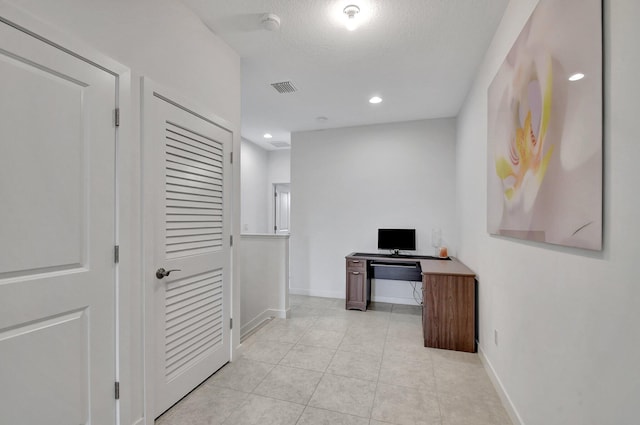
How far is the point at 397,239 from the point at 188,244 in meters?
3.20

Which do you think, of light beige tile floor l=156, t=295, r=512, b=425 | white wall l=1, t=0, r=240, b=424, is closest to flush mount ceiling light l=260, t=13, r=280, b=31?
white wall l=1, t=0, r=240, b=424

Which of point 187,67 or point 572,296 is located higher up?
point 187,67

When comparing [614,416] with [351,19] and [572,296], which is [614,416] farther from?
[351,19]

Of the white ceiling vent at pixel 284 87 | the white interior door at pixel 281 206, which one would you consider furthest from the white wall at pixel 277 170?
the white ceiling vent at pixel 284 87

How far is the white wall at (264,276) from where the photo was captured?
3877 millimetres

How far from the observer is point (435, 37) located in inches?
97.3

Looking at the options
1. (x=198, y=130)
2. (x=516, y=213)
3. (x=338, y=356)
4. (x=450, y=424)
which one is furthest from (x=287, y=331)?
(x=516, y=213)

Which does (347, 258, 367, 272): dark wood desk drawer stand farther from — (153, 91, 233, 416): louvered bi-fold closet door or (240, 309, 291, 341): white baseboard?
(153, 91, 233, 416): louvered bi-fold closet door

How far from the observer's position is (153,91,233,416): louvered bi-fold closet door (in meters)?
1.94

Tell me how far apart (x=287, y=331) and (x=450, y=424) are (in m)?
1.97

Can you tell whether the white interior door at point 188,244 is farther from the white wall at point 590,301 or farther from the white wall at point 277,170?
Result: the white wall at point 277,170

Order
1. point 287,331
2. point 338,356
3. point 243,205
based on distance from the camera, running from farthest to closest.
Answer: point 243,205
point 287,331
point 338,356

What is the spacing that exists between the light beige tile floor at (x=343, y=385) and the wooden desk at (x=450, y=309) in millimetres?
115

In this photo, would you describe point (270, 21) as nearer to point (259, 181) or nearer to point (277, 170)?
point (259, 181)
